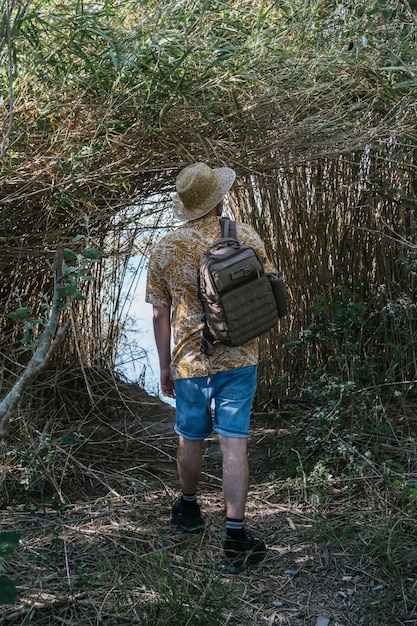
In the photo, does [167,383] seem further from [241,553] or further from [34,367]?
[34,367]

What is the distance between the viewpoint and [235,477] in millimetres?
3092

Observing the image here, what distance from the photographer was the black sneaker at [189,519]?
340 cm

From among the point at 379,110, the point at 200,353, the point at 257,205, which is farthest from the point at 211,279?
the point at 257,205

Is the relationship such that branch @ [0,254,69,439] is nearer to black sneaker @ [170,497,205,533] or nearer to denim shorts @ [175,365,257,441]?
denim shorts @ [175,365,257,441]

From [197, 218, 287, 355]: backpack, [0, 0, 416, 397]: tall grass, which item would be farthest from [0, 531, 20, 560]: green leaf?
[0, 0, 416, 397]: tall grass

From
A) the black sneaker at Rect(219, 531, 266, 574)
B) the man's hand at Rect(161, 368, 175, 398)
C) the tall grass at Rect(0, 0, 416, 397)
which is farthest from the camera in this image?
the man's hand at Rect(161, 368, 175, 398)

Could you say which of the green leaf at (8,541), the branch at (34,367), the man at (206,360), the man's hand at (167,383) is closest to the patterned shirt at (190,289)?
the man at (206,360)

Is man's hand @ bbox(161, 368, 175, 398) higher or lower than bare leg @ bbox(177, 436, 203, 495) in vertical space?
higher

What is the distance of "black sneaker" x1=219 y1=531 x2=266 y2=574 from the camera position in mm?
3064

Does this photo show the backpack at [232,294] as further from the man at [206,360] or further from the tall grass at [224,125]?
the tall grass at [224,125]

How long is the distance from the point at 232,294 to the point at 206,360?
0.98 ft

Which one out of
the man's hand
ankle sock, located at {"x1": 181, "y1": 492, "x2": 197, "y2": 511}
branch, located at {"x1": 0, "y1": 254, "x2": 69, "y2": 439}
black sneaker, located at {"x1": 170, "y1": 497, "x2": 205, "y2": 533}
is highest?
branch, located at {"x1": 0, "y1": 254, "x2": 69, "y2": 439}

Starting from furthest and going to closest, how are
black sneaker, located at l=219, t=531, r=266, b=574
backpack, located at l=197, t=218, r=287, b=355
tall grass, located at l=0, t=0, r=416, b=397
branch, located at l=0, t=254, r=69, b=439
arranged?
tall grass, located at l=0, t=0, r=416, b=397 < black sneaker, located at l=219, t=531, r=266, b=574 < backpack, located at l=197, t=218, r=287, b=355 < branch, located at l=0, t=254, r=69, b=439

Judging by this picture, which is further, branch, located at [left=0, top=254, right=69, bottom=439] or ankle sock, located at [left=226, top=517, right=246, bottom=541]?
ankle sock, located at [left=226, top=517, right=246, bottom=541]
